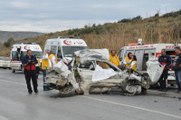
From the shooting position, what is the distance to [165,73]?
58.9 feet

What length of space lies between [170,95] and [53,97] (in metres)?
4.09

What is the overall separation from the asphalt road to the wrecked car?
0.42 metres

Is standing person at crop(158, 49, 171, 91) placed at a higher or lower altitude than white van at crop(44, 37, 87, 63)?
lower

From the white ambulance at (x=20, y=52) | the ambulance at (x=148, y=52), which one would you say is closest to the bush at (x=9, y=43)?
the white ambulance at (x=20, y=52)

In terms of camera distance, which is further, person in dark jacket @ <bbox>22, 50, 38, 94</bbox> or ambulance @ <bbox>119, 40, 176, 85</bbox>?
ambulance @ <bbox>119, 40, 176, 85</bbox>

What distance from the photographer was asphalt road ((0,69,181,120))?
10961mm

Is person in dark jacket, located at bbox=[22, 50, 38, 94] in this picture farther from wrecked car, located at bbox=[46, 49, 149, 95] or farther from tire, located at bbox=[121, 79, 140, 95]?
tire, located at bbox=[121, 79, 140, 95]

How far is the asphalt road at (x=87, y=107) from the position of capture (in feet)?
36.0

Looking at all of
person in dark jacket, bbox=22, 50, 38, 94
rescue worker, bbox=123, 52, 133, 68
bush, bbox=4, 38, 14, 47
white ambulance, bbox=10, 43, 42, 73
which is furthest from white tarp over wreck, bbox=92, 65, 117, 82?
bush, bbox=4, 38, 14, 47

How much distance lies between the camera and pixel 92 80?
53.1 feet

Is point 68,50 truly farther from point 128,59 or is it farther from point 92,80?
point 92,80

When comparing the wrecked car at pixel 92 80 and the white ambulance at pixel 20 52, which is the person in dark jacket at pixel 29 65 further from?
the white ambulance at pixel 20 52

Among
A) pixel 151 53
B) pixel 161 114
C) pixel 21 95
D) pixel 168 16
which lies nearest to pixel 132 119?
pixel 161 114

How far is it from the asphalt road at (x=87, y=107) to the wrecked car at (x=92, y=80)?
42cm
